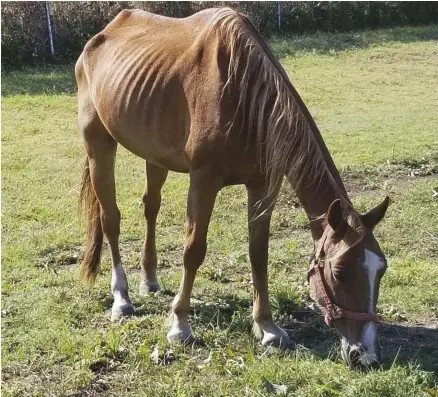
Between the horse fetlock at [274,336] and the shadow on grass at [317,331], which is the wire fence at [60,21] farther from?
the horse fetlock at [274,336]

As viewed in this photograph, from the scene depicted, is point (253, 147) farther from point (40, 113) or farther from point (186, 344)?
point (40, 113)

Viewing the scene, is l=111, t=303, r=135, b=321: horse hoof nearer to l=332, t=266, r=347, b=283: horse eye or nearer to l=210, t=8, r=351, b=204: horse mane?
l=210, t=8, r=351, b=204: horse mane

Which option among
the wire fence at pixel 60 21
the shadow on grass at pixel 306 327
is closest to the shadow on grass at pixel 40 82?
the wire fence at pixel 60 21

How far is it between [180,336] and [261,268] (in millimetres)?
607

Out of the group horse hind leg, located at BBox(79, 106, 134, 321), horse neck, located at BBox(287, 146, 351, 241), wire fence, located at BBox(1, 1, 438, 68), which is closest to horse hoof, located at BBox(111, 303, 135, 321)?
horse hind leg, located at BBox(79, 106, 134, 321)

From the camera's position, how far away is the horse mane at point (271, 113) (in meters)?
3.23

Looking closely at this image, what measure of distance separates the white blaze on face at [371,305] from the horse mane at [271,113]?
12.0 inches

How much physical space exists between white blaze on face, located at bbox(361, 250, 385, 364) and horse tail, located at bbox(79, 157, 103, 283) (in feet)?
6.88

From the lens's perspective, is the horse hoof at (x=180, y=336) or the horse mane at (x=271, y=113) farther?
the horse hoof at (x=180, y=336)

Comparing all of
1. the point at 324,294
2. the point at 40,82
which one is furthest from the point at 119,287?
the point at 40,82

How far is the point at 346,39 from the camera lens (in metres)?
16.9

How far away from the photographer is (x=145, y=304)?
14.0ft

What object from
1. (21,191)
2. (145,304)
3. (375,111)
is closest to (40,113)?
(21,191)

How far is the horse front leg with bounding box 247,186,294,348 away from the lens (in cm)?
362
